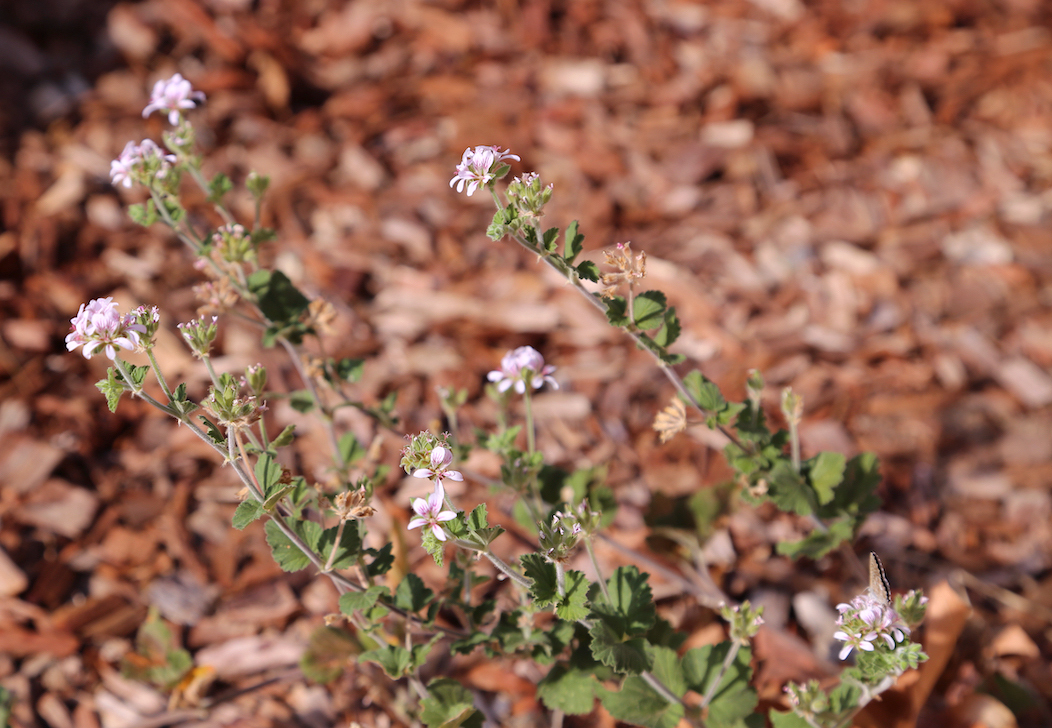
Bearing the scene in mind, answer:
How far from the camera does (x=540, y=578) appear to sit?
2129 mm

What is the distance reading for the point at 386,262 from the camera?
4.79 m

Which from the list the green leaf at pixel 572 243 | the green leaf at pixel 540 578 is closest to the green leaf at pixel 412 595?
the green leaf at pixel 540 578

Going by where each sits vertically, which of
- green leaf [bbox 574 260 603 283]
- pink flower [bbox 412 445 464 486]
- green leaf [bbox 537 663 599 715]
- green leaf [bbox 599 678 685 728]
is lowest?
green leaf [bbox 537 663 599 715]

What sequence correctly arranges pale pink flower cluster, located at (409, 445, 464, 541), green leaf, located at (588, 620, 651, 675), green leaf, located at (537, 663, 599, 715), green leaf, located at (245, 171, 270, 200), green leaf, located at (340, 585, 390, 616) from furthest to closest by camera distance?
green leaf, located at (245, 171, 270, 200), green leaf, located at (537, 663, 599, 715), green leaf, located at (340, 585, 390, 616), green leaf, located at (588, 620, 651, 675), pale pink flower cluster, located at (409, 445, 464, 541)

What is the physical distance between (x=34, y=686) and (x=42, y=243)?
2487 millimetres

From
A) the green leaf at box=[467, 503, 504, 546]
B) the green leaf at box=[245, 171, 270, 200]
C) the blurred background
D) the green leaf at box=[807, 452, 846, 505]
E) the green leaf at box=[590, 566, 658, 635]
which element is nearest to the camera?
the green leaf at box=[467, 503, 504, 546]

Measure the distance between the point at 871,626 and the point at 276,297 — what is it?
6.53 feet

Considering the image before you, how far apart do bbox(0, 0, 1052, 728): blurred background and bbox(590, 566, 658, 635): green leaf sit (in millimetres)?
671

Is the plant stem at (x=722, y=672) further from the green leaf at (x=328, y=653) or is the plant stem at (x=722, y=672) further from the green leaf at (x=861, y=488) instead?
the green leaf at (x=328, y=653)

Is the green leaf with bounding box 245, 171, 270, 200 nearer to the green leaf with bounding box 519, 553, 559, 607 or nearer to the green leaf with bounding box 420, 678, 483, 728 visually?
the green leaf with bounding box 519, 553, 559, 607

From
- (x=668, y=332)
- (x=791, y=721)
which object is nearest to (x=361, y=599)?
(x=668, y=332)

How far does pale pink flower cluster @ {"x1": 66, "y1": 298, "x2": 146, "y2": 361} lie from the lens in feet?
6.32

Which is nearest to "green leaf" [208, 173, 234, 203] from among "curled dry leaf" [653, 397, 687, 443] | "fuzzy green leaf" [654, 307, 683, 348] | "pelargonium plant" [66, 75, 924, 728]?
"pelargonium plant" [66, 75, 924, 728]

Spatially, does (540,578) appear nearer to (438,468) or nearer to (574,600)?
(574,600)
